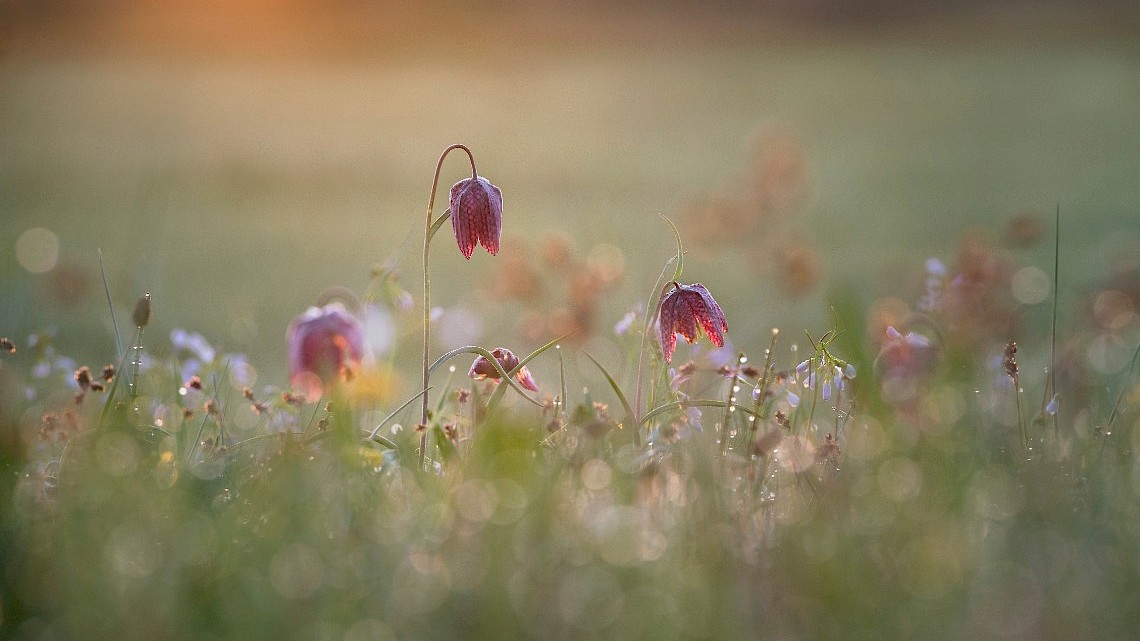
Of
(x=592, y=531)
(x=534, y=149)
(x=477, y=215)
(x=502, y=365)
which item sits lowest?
(x=592, y=531)

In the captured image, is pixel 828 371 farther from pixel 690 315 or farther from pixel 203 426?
pixel 203 426

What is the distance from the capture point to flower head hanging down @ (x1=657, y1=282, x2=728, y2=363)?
143 centimetres

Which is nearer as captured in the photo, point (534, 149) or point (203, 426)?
point (203, 426)

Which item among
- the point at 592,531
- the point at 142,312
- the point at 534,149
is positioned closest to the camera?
the point at 592,531

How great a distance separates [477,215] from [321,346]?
0.29m

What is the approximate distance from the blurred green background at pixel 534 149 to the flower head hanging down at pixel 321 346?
0.55 meters

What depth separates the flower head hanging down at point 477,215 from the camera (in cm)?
145

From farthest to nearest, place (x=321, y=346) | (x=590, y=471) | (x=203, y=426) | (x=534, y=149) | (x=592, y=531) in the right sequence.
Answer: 1. (x=534, y=149)
2. (x=203, y=426)
3. (x=321, y=346)
4. (x=590, y=471)
5. (x=592, y=531)

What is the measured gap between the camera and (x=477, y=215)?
1.45 meters

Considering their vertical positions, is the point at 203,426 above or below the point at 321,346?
below

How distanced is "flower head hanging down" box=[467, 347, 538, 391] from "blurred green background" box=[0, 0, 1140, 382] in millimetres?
504

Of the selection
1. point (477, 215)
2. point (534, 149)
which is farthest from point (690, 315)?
point (534, 149)

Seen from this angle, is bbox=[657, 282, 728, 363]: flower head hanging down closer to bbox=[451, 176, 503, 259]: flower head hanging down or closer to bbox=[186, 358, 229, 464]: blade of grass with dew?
bbox=[451, 176, 503, 259]: flower head hanging down

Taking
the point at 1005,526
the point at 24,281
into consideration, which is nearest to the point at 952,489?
the point at 1005,526
